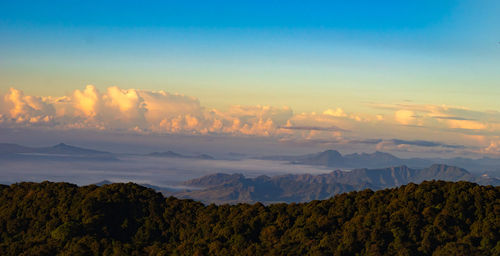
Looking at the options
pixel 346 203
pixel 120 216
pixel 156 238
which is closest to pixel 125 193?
pixel 120 216

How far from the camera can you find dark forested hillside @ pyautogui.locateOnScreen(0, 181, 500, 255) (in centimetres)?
7700

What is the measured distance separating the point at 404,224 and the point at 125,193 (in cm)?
5821

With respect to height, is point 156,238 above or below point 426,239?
below

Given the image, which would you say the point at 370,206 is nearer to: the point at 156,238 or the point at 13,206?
the point at 156,238

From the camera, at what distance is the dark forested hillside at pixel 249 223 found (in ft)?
253

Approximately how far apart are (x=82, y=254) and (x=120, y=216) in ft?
85.6

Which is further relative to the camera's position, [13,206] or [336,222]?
[13,206]

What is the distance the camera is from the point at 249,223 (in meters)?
95.7

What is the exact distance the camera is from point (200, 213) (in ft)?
352

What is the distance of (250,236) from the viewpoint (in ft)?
304

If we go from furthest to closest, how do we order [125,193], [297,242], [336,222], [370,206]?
[125,193] → [370,206] → [336,222] → [297,242]

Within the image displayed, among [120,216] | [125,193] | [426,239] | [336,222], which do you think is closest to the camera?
[426,239]

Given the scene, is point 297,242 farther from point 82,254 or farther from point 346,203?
point 82,254

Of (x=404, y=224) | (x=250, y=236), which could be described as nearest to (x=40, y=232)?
(x=250, y=236)
